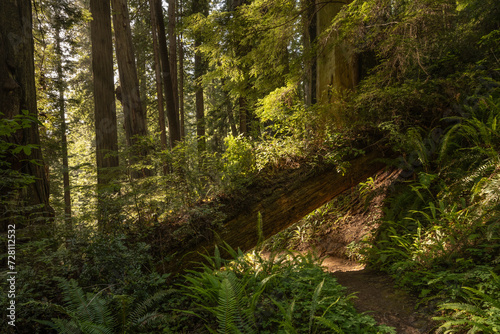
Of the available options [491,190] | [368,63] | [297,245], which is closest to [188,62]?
[368,63]

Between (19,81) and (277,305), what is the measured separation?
500 centimetres

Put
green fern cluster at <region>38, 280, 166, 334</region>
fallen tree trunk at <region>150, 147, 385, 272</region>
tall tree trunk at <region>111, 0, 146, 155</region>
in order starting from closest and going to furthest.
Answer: green fern cluster at <region>38, 280, 166, 334</region> → fallen tree trunk at <region>150, 147, 385, 272</region> → tall tree trunk at <region>111, 0, 146, 155</region>

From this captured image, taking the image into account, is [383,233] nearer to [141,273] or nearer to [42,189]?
[141,273]

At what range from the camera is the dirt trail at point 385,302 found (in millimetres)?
2770

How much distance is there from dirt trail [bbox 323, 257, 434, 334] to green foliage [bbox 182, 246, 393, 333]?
0.28m

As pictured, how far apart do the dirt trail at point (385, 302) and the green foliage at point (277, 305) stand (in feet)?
0.91

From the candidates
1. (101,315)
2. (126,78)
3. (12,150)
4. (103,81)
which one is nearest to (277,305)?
(101,315)

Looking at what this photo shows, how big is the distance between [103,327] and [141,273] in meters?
0.85

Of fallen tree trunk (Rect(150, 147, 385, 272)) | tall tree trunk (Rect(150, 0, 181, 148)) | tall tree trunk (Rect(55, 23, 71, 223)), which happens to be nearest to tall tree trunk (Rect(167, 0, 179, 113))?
tall tree trunk (Rect(150, 0, 181, 148))

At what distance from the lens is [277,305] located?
2.67 m

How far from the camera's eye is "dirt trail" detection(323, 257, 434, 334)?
2770 mm

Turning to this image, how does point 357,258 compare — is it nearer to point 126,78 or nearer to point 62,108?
point 126,78

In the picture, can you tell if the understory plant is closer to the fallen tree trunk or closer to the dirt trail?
the dirt trail

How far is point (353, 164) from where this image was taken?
5281 millimetres
